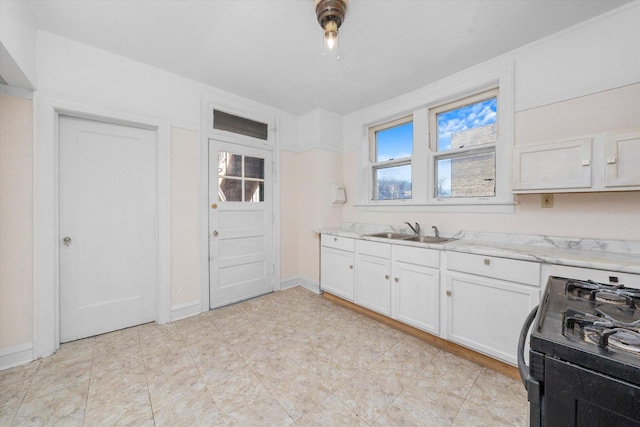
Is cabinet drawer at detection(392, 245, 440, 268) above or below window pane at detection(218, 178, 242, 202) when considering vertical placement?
below

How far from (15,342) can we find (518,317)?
383 centimetres

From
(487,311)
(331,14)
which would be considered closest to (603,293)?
(487,311)

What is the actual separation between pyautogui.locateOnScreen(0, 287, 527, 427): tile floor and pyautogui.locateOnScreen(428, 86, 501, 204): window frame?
154 centimetres

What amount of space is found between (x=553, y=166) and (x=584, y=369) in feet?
6.24

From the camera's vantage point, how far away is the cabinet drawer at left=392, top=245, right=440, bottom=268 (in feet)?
7.23

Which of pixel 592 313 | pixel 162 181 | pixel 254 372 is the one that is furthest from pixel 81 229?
pixel 592 313

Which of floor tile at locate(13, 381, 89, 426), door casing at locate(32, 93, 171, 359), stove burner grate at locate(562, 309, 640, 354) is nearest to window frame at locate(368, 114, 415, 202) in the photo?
stove burner grate at locate(562, 309, 640, 354)

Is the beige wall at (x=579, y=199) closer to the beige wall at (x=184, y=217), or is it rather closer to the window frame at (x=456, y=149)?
the window frame at (x=456, y=149)

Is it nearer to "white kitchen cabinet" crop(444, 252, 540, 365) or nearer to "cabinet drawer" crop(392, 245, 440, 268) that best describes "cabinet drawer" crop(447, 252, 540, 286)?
"white kitchen cabinet" crop(444, 252, 540, 365)

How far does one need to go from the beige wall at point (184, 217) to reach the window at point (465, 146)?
279 cm

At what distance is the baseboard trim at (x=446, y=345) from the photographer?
186 cm

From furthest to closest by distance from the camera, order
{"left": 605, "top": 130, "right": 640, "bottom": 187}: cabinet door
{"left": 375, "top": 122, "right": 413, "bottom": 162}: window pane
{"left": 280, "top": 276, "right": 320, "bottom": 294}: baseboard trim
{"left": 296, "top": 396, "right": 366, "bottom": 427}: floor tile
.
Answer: {"left": 280, "top": 276, "right": 320, "bottom": 294}: baseboard trim → {"left": 375, "top": 122, "right": 413, "bottom": 162}: window pane → {"left": 605, "top": 130, "right": 640, "bottom": 187}: cabinet door → {"left": 296, "top": 396, "right": 366, "bottom": 427}: floor tile

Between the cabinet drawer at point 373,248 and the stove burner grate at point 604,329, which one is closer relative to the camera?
the stove burner grate at point 604,329

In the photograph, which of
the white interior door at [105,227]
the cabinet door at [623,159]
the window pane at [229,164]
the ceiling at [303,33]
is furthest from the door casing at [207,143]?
the cabinet door at [623,159]
